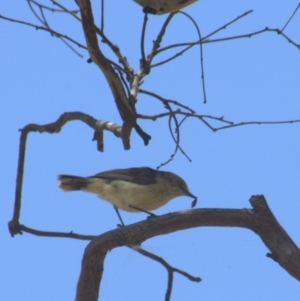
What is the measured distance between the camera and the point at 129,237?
421 cm

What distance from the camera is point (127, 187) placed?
7.94m

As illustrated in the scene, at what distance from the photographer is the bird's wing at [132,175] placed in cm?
809

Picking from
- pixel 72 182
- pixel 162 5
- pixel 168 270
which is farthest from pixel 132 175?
pixel 162 5

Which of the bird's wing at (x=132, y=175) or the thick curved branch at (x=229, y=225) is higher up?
the bird's wing at (x=132, y=175)

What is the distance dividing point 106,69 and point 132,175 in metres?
4.00

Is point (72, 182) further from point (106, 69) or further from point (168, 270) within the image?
point (106, 69)

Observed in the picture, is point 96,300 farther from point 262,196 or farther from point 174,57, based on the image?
point 174,57

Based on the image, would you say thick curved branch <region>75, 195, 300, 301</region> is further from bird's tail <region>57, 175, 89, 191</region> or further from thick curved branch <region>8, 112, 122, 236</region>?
bird's tail <region>57, 175, 89, 191</region>

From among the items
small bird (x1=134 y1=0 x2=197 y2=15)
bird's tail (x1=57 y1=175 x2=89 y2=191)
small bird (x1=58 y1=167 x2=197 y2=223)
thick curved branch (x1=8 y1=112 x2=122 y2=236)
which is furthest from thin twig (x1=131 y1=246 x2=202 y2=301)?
bird's tail (x1=57 y1=175 x2=89 y2=191)

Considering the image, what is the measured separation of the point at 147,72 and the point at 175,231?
1.20 meters

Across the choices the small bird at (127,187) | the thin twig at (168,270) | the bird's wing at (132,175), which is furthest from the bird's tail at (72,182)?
the thin twig at (168,270)

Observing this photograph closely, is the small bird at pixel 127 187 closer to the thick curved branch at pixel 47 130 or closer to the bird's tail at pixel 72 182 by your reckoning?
the bird's tail at pixel 72 182

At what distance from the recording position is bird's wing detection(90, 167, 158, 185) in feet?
26.6

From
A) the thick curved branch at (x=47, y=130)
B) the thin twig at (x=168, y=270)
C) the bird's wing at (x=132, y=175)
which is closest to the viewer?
the thin twig at (x=168, y=270)
